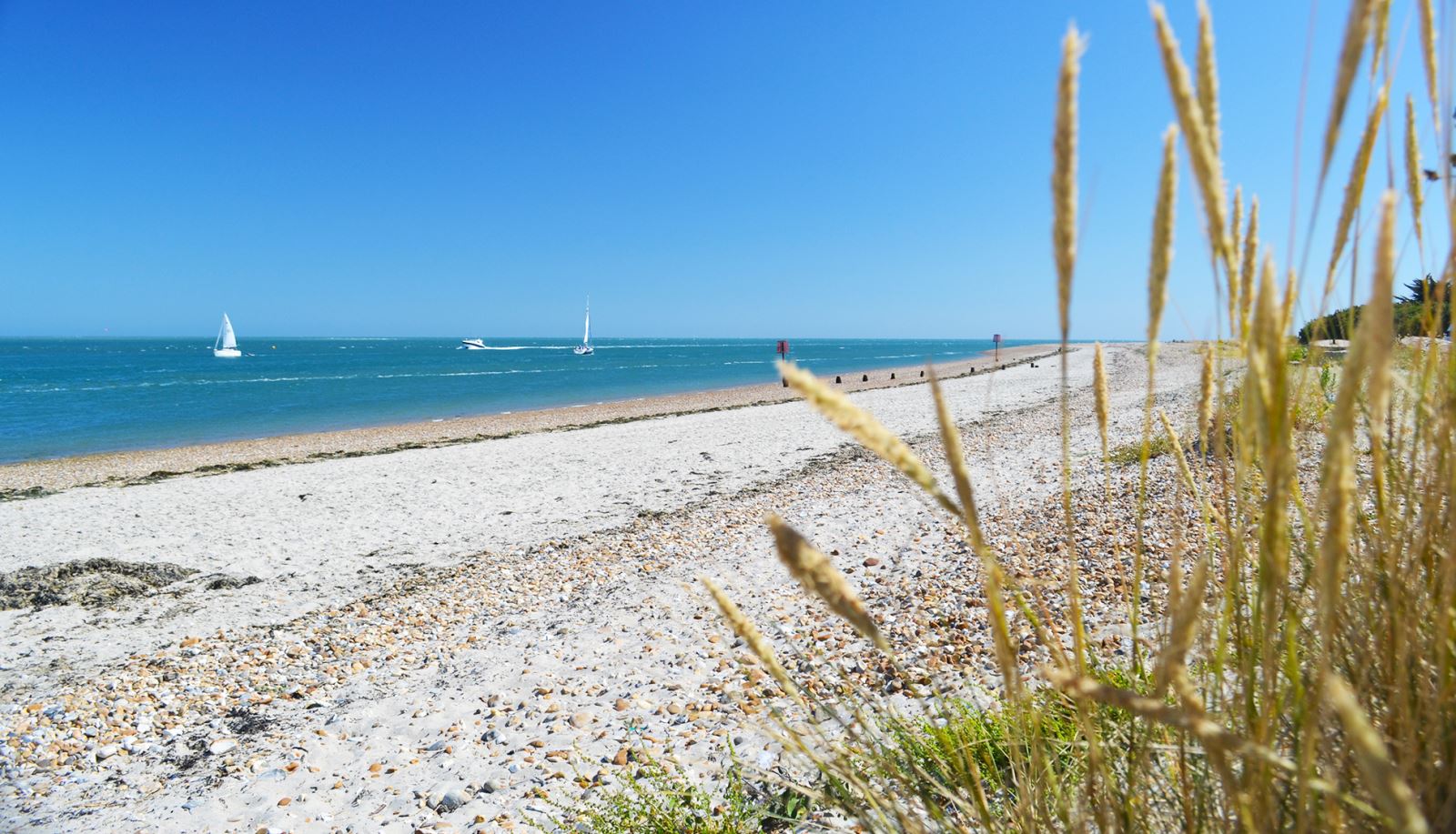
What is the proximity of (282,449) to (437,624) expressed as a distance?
1537cm

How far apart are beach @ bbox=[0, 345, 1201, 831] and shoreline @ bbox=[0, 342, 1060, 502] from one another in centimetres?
195

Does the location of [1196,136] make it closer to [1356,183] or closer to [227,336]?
[1356,183]

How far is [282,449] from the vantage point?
18.4 m

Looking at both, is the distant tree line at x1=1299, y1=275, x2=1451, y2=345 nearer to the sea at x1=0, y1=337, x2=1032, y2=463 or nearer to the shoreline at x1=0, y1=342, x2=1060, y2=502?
the shoreline at x1=0, y1=342, x2=1060, y2=502

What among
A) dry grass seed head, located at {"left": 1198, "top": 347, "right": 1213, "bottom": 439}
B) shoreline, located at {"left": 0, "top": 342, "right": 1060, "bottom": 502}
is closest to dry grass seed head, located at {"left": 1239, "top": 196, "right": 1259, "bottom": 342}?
dry grass seed head, located at {"left": 1198, "top": 347, "right": 1213, "bottom": 439}

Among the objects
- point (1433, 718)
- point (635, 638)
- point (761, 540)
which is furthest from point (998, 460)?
point (1433, 718)

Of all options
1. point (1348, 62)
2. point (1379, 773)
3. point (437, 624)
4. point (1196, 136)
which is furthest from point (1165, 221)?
point (437, 624)

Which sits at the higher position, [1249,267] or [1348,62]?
[1348,62]

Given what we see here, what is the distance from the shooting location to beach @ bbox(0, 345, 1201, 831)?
3.58 metres

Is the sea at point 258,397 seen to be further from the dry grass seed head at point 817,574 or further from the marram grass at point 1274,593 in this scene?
the dry grass seed head at point 817,574

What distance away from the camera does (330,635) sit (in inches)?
227

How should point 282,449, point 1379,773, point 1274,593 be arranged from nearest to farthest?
point 1379,773 → point 1274,593 → point 282,449

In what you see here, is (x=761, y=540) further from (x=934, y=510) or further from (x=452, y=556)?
(x=452, y=556)

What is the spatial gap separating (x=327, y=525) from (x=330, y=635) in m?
4.02
